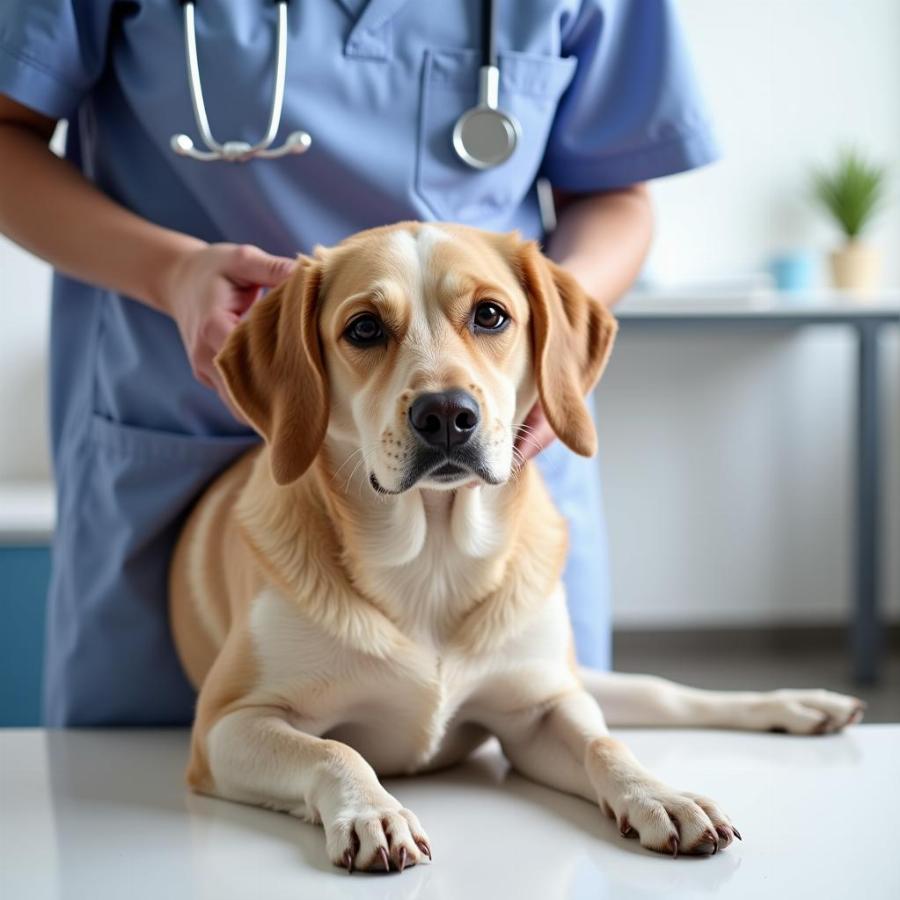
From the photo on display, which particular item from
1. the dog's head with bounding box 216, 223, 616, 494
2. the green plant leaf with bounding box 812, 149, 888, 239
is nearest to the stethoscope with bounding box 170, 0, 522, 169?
the dog's head with bounding box 216, 223, 616, 494

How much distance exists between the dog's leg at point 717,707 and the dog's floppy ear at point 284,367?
411mm

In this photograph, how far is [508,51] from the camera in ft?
3.93

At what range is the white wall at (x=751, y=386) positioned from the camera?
3.92 meters

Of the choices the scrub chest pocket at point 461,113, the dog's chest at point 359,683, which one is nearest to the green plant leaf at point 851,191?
the scrub chest pocket at point 461,113

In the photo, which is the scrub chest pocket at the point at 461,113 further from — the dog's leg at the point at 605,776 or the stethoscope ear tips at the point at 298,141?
the dog's leg at the point at 605,776

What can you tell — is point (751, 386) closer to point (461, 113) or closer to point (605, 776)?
point (461, 113)

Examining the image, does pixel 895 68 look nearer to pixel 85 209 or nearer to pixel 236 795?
pixel 85 209

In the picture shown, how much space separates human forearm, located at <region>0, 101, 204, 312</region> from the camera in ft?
3.66

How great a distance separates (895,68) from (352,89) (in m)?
3.31

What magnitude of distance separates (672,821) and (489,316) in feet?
1.39

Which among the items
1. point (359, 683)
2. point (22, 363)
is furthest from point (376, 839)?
point (22, 363)

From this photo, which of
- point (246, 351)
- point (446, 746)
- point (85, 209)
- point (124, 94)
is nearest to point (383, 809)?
point (446, 746)

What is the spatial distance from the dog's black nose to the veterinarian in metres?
0.19

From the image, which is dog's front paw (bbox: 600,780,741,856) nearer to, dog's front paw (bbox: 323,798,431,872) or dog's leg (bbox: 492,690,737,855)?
dog's leg (bbox: 492,690,737,855)
